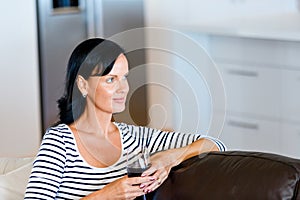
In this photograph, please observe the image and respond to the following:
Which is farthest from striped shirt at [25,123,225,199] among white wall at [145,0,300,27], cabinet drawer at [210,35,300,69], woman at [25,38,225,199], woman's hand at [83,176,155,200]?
white wall at [145,0,300,27]

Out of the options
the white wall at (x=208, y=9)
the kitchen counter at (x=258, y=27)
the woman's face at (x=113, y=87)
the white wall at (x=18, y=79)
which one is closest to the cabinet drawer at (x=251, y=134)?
the kitchen counter at (x=258, y=27)

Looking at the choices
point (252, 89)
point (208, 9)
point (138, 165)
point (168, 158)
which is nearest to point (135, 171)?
point (138, 165)

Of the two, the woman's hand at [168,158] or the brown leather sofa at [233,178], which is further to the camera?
the woman's hand at [168,158]

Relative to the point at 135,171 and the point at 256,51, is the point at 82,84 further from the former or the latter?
the point at 256,51

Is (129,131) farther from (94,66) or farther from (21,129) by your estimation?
(21,129)

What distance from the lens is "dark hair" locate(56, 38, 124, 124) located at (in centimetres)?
186

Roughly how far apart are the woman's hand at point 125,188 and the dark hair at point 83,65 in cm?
27

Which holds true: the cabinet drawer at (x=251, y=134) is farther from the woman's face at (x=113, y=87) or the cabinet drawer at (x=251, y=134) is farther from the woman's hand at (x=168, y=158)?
the woman's face at (x=113, y=87)

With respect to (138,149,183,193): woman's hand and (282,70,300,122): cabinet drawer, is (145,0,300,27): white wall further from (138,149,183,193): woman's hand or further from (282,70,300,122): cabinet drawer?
(138,149,183,193): woman's hand

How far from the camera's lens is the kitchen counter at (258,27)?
3.50 m

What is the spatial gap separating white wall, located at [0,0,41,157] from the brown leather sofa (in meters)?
2.05

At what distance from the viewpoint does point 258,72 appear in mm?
3668

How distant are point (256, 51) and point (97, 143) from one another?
1874mm

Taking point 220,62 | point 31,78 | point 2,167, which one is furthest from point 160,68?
point 2,167
